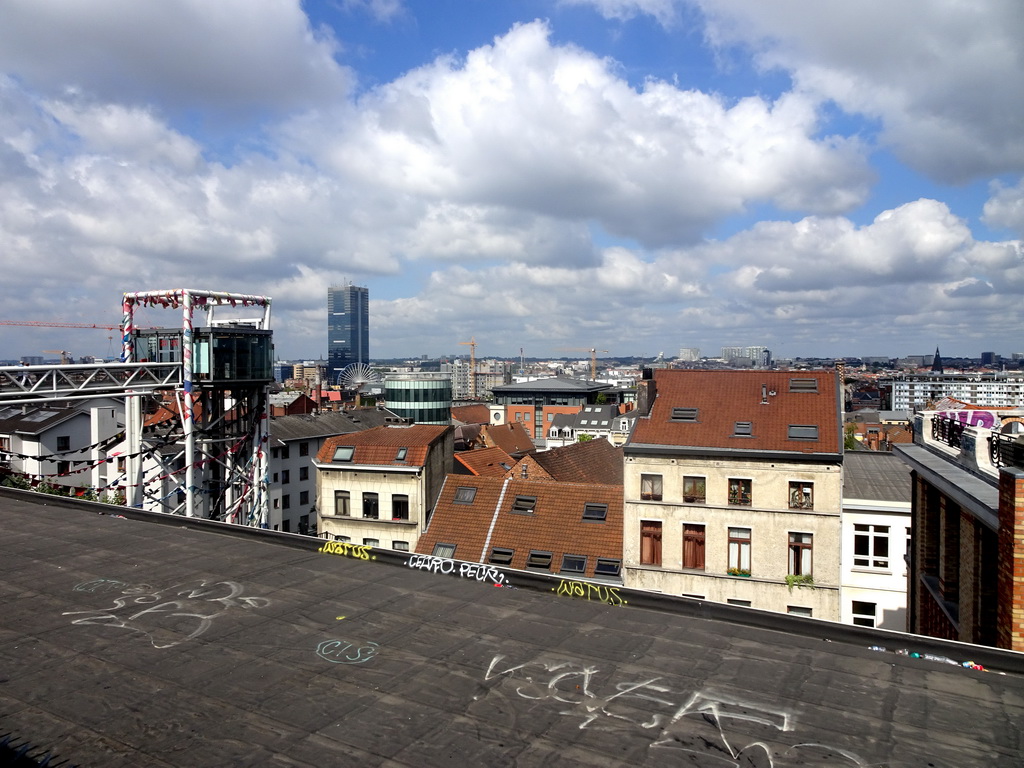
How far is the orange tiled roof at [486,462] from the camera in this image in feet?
150

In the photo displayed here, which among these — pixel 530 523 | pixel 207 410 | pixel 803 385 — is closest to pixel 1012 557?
pixel 803 385

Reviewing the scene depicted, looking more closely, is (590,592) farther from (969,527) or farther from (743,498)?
(743,498)

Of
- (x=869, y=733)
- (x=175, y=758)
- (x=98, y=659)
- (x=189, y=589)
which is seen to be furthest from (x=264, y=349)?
(x=869, y=733)

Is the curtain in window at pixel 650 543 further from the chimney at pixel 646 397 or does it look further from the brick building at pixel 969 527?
the brick building at pixel 969 527

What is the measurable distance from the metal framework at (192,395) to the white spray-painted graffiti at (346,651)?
26.2 m

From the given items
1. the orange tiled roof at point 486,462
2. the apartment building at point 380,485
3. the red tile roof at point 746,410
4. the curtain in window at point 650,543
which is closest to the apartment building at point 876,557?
the red tile roof at point 746,410

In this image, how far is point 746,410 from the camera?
3061cm

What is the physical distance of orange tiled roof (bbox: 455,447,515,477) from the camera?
45737 millimetres

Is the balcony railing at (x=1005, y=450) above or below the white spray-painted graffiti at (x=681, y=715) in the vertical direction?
above

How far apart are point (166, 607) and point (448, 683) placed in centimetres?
683

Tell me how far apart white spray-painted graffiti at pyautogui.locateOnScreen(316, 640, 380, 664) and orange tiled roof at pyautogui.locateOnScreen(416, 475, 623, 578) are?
66.5 feet

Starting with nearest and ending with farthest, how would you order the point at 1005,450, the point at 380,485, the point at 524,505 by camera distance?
the point at 1005,450 → the point at 524,505 → the point at 380,485

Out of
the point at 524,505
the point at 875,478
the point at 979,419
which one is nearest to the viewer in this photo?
the point at 979,419

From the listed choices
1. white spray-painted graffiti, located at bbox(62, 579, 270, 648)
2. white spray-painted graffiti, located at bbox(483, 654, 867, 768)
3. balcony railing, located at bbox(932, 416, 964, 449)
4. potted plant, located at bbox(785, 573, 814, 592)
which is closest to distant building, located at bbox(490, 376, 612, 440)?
potted plant, located at bbox(785, 573, 814, 592)
